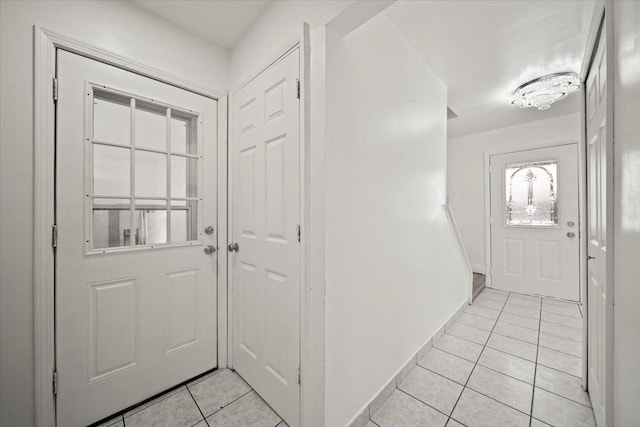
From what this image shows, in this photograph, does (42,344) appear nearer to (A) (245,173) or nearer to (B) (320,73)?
(A) (245,173)

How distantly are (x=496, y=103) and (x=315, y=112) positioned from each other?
9.58 ft

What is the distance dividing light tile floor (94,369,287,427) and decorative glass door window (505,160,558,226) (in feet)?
13.4

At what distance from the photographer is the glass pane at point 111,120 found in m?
1.36

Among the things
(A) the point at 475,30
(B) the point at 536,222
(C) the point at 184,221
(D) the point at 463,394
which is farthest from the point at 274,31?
(B) the point at 536,222

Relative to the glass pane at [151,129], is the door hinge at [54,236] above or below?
below

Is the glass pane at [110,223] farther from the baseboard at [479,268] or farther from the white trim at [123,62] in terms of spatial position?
the baseboard at [479,268]

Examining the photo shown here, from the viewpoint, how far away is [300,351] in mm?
1249

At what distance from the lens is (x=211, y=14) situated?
1.53 metres

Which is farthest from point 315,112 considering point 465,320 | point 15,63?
point 465,320

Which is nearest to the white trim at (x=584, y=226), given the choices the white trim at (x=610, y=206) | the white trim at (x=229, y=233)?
the white trim at (x=610, y=206)

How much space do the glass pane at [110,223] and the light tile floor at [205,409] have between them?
101 cm

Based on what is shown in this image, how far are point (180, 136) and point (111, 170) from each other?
0.47 meters

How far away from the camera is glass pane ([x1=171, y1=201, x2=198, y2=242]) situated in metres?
1.64

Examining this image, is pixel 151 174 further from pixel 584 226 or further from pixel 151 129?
pixel 584 226
